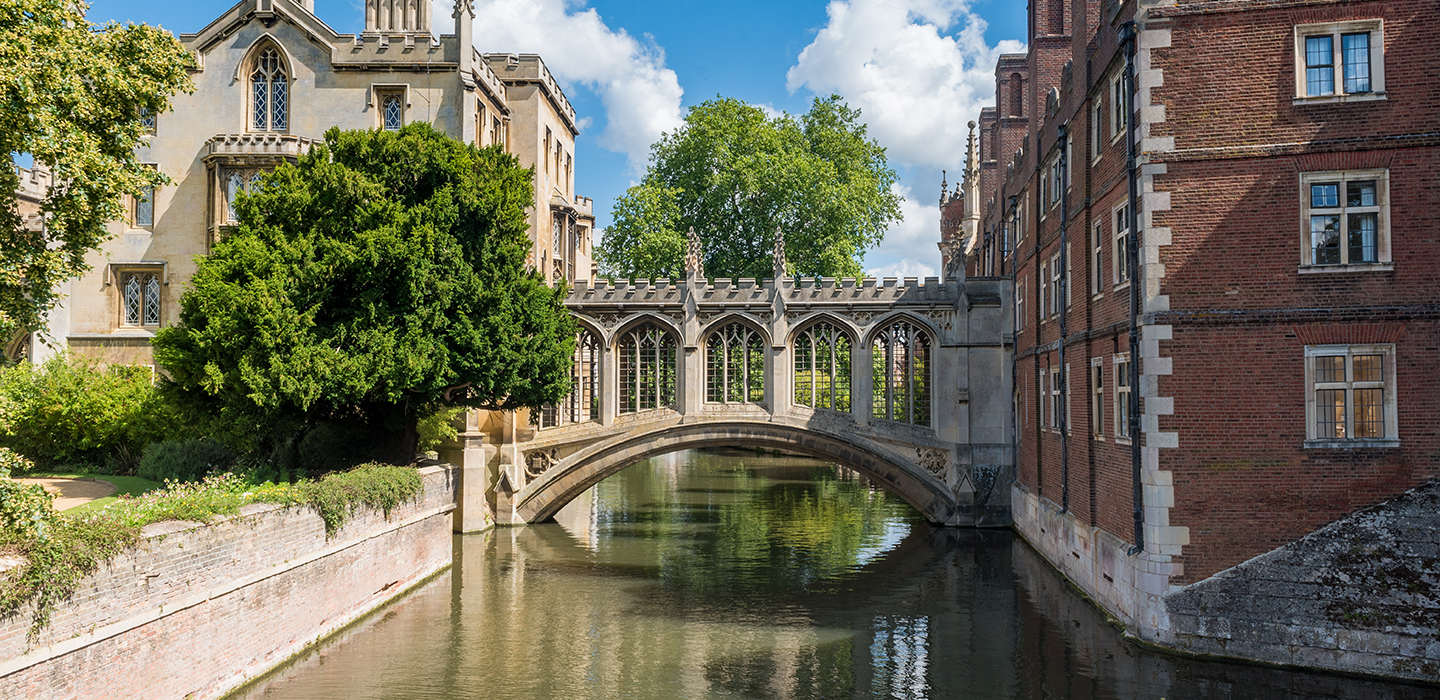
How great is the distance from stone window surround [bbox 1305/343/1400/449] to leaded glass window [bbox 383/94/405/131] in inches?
916

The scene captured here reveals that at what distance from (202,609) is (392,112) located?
18.6m

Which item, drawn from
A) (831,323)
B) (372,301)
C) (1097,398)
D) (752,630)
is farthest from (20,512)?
(831,323)

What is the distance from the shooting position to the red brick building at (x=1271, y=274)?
44.1 feet

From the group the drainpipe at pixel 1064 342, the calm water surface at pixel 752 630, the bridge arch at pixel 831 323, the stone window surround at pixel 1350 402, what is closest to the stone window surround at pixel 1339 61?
the stone window surround at pixel 1350 402

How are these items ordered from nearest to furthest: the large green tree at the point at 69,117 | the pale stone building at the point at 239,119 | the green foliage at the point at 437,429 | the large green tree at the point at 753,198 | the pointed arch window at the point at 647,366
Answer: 1. the large green tree at the point at 69,117
2. the green foliage at the point at 437,429
3. the pale stone building at the point at 239,119
4. the pointed arch window at the point at 647,366
5. the large green tree at the point at 753,198

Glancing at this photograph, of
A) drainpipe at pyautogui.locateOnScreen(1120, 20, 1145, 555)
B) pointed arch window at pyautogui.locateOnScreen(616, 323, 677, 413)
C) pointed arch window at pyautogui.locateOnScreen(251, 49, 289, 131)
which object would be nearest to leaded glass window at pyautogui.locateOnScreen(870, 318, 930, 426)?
pointed arch window at pyautogui.locateOnScreen(616, 323, 677, 413)

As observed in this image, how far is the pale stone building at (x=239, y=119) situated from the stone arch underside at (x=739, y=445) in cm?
991

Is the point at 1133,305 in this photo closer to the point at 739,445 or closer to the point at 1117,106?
the point at 1117,106

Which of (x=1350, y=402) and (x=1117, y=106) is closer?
(x=1350, y=402)

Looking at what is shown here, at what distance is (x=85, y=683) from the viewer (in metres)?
10.0

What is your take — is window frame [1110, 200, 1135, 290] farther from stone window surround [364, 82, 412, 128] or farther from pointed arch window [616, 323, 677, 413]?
stone window surround [364, 82, 412, 128]

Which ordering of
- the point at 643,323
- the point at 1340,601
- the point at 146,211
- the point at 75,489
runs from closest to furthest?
the point at 1340,601
the point at 75,489
the point at 146,211
the point at 643,323

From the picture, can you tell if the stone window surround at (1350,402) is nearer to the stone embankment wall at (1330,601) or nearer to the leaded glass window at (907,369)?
the stone embankment wall at (1330,601)

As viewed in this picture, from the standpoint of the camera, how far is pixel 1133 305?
1477 cm
